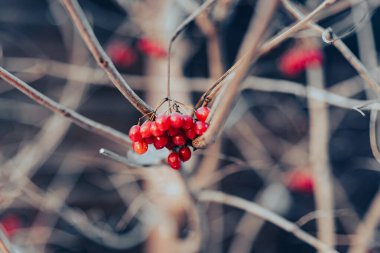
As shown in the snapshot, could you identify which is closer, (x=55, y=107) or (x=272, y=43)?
(x=272, y=43)

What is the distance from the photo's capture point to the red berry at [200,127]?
847 mm

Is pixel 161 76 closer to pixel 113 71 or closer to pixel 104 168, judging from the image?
pixel 104 168

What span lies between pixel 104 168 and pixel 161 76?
996 millimetres

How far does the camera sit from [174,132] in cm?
89

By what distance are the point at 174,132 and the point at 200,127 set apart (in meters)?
0.07

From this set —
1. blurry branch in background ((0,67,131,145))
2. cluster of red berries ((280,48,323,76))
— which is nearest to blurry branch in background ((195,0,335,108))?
blurry branch in background ((0,67,131,145))

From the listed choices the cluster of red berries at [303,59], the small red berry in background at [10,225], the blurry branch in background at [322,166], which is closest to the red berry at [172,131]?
the blurry branch in background at [322,166]

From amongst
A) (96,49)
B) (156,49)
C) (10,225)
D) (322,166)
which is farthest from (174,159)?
(10,225)

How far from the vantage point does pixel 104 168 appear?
3.10 metres

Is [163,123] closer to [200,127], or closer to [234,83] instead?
[200,127]

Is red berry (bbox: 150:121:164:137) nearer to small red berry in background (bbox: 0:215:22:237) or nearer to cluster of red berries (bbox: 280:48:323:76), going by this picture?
cluster of red berries (bbox: 280:48:323:76)

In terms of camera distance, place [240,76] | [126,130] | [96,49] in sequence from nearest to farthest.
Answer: [240,76], [96,49], [126,130]

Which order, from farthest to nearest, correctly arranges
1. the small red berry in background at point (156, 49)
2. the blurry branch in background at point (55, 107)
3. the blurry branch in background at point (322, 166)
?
the small red berry in background at point (156, 49)
the blurry branch in background at point (322, 166)
the blurry branch in background at point (55, 107)

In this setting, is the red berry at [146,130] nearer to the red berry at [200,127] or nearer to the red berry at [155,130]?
the red berry at [155,130]
